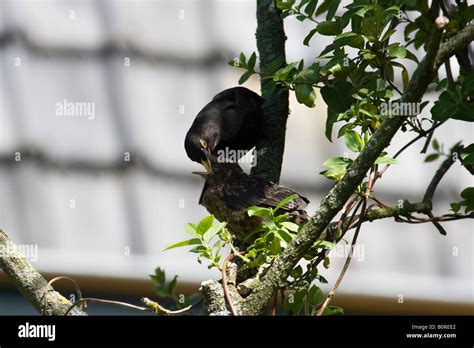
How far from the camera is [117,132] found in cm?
316

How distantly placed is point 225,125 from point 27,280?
2.33 ft

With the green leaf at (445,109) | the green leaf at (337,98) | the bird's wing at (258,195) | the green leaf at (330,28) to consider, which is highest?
the green leaf at (330,28)

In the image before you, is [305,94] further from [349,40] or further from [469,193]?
[469,193]

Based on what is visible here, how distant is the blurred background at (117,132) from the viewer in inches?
122

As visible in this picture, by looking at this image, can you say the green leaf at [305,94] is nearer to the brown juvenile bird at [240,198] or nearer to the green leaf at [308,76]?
the green leaf at [308,76]

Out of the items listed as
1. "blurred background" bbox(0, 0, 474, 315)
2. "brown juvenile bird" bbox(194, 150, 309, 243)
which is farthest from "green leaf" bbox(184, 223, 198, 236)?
"blurred background" bbox(0, 0, 474, 315)

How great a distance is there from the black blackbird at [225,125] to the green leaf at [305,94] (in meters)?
0.33

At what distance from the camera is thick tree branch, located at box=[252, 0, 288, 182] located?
149 cm

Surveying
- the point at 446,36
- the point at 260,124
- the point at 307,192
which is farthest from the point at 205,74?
the point at 446,36

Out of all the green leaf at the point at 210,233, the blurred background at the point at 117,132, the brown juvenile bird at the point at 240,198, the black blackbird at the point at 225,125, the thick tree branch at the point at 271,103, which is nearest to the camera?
the green leaf at the point at 210,233

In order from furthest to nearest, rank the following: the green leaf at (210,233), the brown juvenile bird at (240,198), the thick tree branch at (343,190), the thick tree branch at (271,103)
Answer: the thick tree branch at (271,103) < the brown juvenile bird at (240,198) < the green leaf at (210,233) < the thick tree branch at (343,190)

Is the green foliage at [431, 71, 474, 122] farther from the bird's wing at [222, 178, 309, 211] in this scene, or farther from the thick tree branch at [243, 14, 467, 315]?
the bird's wing at [222, 178, 309, 211]

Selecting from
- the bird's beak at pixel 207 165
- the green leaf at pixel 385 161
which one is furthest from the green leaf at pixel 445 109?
the bird's beak at pixel 207 165

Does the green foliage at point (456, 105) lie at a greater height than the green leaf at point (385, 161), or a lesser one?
greater
